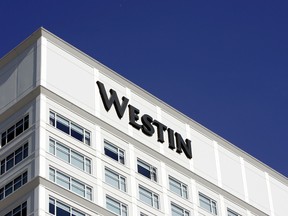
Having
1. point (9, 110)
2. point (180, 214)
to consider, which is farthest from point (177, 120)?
point (9, 110)

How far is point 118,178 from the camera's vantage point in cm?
9694

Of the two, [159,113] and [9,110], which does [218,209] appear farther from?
[9,110]

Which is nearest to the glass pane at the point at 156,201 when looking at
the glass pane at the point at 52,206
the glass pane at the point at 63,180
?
the glass pane at the point at 63,180

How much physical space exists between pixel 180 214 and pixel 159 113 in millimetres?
8936

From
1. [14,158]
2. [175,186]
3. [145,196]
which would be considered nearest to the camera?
[14,158]

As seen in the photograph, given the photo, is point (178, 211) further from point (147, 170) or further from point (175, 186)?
point (147, 170)

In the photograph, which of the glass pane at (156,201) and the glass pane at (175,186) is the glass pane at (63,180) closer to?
the glass pane at (156,201)

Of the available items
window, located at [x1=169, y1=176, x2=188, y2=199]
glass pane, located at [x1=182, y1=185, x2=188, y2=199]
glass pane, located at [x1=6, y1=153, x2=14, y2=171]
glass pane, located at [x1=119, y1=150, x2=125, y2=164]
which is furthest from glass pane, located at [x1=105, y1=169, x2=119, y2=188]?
glass pane, located at [x1=182, y1=185, x2=188, y2=199]

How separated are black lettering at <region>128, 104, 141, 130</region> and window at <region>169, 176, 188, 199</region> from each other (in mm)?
5321

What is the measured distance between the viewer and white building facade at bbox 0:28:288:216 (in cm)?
9200

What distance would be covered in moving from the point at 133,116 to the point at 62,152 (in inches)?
377

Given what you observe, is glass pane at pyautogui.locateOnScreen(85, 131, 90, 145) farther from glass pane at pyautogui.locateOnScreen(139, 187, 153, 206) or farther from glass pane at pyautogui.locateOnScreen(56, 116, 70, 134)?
glass pane at pyautogui.locateOnScreen(139, 187, 153, 206)

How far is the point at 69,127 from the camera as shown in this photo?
313 ft

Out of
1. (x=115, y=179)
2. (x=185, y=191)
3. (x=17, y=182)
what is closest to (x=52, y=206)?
(x=17, y=182)
